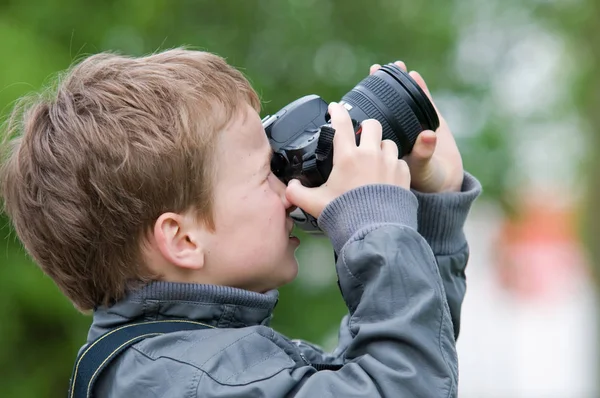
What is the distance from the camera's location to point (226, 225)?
5.56ft

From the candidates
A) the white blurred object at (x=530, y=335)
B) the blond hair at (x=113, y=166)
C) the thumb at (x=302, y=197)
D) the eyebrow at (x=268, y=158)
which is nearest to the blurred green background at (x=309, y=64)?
the blond hair at (x=113, y=166)

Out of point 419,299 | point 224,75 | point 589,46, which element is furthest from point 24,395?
point 589,46

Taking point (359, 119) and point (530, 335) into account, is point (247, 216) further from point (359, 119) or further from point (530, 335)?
point (530, 335)

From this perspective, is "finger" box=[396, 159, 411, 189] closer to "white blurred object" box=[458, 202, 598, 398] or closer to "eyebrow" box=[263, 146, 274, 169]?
"eyebrow" box=[263, 146, 274, 169]

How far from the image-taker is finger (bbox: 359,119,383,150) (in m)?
1.63

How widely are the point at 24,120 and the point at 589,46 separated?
6773mm

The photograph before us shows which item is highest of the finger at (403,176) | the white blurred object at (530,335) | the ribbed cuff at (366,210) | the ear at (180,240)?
the finger at (403,176)

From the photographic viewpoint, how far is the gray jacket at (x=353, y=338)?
1.45 m

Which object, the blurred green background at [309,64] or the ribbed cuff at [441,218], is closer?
the ribbed cuff at [441,218]

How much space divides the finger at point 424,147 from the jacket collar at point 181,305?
1.51ft

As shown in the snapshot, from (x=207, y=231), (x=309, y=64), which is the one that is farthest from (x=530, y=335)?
(x=207, y=231)

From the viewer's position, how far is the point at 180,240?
167 centimetres

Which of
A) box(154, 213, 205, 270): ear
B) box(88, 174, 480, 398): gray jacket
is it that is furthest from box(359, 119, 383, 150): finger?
box(154, 213, 205, 270): ear

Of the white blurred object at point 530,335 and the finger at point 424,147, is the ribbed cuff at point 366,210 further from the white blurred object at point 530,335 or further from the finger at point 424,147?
the white blurred object at point 530,335
